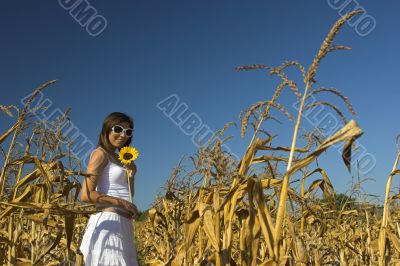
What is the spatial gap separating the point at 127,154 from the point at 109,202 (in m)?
0.48

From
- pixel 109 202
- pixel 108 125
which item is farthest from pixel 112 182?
pixel 108 125

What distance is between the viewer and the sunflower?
3.28 metres

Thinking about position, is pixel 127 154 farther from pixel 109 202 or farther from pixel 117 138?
pixel 109 202

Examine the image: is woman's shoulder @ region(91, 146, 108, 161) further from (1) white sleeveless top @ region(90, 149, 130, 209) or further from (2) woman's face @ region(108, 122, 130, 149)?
(2) woman's face @ region(108, 122, 130, 149)

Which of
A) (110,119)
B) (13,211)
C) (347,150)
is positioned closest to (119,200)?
(110,119)

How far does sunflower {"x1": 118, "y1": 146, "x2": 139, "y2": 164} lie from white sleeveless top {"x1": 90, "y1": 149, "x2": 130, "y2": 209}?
0.07 meters

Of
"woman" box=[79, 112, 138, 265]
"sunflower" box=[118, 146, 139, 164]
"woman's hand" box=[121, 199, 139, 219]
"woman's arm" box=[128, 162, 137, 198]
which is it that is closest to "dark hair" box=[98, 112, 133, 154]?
"woman" box=[79, 112, 138, 265]

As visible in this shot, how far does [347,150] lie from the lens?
159 cm

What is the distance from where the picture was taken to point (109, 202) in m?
3.01

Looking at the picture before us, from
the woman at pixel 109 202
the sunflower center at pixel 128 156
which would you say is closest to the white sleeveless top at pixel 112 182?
the woman at pixel 109 202

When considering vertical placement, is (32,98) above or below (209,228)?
above

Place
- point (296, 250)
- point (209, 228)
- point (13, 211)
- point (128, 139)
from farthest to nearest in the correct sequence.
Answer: point (128, 139) < point (296, 250) < point (13, 211) < point (209, 228)

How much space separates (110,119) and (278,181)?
173 centimetres

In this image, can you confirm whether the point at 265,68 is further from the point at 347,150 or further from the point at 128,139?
the point at 128,139
